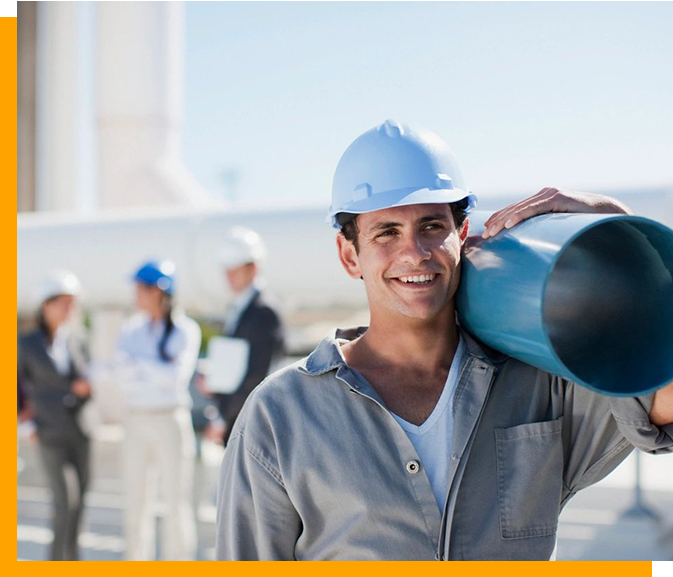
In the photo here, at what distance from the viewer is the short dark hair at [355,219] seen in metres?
1.38

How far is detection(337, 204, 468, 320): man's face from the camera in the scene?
1.28 meters

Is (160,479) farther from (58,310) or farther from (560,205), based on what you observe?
(560,205)

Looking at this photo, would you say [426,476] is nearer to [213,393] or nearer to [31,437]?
[213,393]

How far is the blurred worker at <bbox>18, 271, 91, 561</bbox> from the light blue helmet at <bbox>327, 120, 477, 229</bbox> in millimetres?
2789

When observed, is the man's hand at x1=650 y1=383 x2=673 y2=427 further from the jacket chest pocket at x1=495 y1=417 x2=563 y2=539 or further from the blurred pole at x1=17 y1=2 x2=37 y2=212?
the blurred pole at x1=17 y1=2 x2=37 y2=212

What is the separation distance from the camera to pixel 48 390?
3777 mm

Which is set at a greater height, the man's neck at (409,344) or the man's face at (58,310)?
the man's neck at (409,344)

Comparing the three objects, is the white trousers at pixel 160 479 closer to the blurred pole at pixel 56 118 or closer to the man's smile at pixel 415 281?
the man's smile at pixel 415 281

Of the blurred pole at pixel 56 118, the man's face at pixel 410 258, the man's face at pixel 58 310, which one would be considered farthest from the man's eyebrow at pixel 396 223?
the blurred pole at pixel 56 118

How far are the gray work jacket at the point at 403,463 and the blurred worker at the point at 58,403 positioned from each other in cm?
263

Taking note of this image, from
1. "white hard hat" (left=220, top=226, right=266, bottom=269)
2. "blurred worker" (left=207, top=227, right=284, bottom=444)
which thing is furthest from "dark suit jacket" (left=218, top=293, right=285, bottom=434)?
"white hard hat" (left=220, top=226, right=266, bottom=269)

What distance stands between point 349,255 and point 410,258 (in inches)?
7.3

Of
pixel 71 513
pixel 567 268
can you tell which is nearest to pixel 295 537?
pixel 567 268

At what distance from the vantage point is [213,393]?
3586 mm
